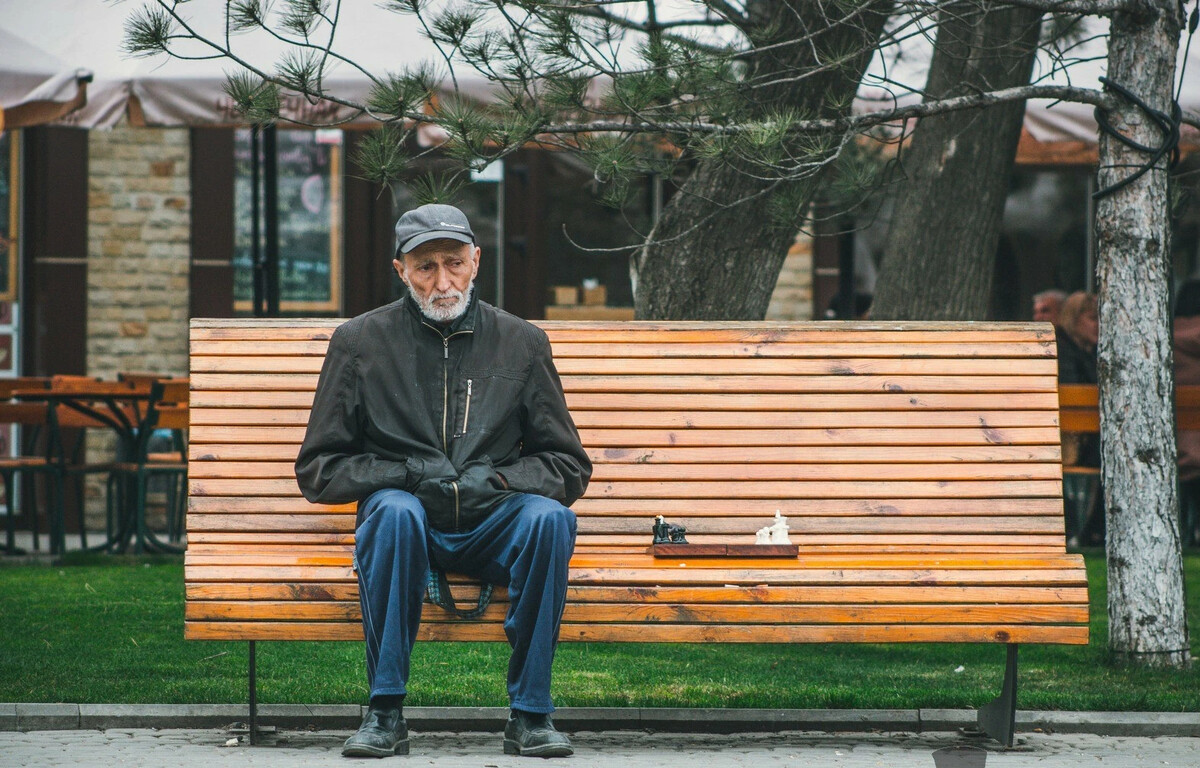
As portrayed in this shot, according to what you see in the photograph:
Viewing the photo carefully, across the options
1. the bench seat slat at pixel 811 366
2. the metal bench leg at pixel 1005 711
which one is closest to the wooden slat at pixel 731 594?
the metal bench leg at pixel 1005 711

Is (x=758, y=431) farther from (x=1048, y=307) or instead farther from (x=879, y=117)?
(x=1048, y=307)

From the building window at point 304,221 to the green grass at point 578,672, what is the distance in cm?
457

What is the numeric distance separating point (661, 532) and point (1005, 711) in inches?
43.1

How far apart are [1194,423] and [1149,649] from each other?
3680mm

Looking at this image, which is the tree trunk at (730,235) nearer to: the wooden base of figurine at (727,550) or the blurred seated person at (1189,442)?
the wooden base of figurine at (727,550)

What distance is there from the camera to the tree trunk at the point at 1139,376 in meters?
5.50

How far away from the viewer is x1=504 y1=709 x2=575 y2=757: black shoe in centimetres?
419

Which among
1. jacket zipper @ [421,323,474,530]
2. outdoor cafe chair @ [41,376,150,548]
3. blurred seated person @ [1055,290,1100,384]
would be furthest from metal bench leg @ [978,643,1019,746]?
blurred seated person @ [1055,290,1100,384]

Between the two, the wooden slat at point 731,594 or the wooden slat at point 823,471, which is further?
the wooden slat at point 823,471

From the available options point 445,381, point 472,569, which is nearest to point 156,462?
point 445,381

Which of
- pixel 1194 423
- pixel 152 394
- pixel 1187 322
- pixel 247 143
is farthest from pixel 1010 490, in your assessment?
pixel 247 143

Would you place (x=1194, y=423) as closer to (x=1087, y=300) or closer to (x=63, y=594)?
(x=1087, y=300)

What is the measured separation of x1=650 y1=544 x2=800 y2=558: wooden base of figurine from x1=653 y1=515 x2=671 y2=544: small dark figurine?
62mm

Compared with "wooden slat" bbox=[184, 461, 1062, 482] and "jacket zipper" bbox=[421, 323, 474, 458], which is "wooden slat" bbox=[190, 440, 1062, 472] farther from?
"jacket zipper" bbox=[421, 323, 474, 458]
